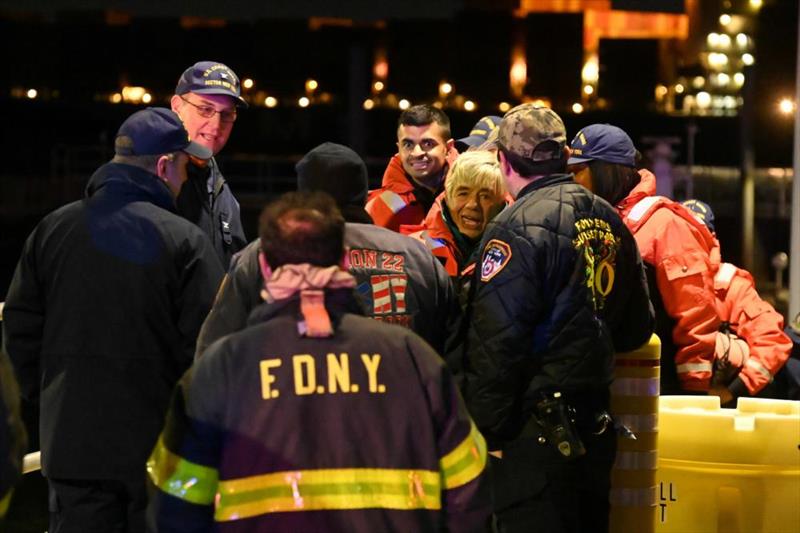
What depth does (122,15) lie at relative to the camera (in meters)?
85.6

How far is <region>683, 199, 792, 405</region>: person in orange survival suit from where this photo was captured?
6.80 meters

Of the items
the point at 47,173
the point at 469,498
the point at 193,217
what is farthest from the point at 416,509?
the point at 47,173

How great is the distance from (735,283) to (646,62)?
3244 inches

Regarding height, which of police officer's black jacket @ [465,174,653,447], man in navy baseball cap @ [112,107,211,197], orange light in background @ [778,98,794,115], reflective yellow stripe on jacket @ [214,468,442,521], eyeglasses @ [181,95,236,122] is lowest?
reflective yellow stripe on jacket @ [214,468,442,521]

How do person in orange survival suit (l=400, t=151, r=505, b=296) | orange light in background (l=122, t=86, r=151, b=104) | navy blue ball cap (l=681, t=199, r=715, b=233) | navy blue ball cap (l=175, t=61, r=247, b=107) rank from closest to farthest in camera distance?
person in orange survival suit (l=400, t=151, r=505, b=296) < navy blue ball cap (l=175, t=61, r=247, b=107) < navy blue ball cap (l=681, t=199, r=715, b=233) < orange light in background (l=122, t=86, r=151, b=104)

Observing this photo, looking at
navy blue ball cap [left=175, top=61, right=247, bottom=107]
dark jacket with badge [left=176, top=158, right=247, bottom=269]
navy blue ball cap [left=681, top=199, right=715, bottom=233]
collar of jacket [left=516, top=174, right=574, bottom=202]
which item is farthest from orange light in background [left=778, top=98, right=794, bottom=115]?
collar of jacket [left=516, top=174, right=574, bottom=202]

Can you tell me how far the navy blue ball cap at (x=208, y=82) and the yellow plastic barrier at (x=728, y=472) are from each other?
225cm

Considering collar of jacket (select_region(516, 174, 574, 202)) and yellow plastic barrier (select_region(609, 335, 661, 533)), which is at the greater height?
collar of jacket (select_region(516, 174, 574, 202))

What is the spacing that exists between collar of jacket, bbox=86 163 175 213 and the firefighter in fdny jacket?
5.28 feet

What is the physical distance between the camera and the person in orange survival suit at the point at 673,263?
6066mm

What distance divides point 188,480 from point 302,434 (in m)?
0.28

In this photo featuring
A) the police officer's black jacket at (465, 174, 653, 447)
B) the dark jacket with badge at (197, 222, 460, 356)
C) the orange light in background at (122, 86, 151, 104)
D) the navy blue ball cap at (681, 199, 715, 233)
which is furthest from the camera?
the orange light in background at (122, 86, 151, 104)

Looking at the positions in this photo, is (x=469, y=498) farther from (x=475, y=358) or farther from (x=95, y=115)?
(x=95, y=115)

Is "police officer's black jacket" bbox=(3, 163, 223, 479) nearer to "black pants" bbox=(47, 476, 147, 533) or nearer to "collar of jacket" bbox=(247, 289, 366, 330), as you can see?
"black pants" bbox=(47, 476, 147, 533)
